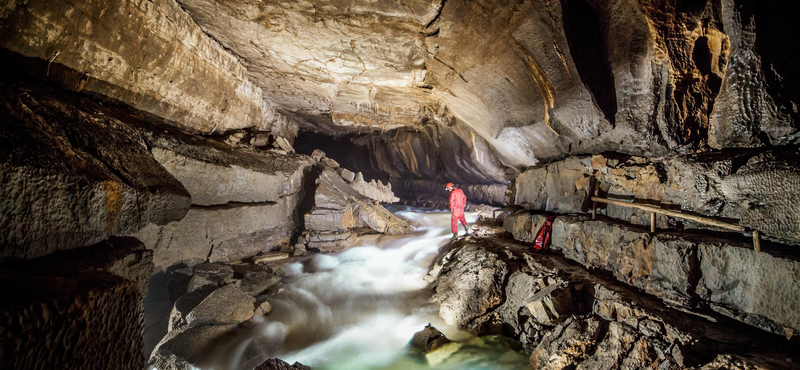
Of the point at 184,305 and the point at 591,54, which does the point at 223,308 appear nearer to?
the point at 184,305

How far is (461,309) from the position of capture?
A: 467 centimetres

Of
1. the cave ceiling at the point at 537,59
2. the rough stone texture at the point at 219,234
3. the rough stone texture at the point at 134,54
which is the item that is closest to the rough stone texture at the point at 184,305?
the rough stone texture at the point at 219,234

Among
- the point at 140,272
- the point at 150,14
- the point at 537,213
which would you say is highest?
the point at 150,14

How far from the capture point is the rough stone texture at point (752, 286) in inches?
87.8

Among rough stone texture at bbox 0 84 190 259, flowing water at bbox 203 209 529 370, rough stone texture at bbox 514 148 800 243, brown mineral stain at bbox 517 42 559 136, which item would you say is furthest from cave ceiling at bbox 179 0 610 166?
flowing water at bbox 203 209 529 370

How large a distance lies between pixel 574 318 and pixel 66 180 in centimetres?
497

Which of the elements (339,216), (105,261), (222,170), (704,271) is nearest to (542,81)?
(704,271)

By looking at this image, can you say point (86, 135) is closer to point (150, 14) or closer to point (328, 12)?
point (150, 14)

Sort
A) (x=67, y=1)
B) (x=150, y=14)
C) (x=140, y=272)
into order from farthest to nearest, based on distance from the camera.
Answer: (x=150, y=14), (x=67, y=1), (x=140, y=272)

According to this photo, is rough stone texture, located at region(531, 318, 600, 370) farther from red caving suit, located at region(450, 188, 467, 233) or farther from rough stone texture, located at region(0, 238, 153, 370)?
red caving suit, located at region(450, 188, 467, 233)

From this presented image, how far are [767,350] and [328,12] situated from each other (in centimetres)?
585

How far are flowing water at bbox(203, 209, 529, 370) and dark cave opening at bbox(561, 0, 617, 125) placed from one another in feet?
11.8

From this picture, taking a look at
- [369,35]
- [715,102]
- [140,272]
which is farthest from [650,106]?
[140,272]

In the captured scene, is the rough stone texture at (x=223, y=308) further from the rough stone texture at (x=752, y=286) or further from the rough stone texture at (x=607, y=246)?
the rough stone texture at (x=752, y=286)
